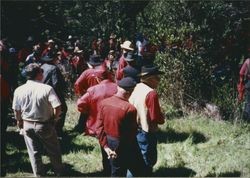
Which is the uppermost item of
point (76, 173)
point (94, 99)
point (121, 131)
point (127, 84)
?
point (127, 84)

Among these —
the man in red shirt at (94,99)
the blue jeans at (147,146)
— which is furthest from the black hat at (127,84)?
the man in red shirt at (94,99)

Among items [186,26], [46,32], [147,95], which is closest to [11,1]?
[46,32]

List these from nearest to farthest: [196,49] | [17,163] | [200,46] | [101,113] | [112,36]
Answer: [101,113], [17,163], [196,49], [200,46], [112,36]

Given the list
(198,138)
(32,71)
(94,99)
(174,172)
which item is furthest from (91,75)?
(198,138)

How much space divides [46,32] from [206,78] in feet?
34.1

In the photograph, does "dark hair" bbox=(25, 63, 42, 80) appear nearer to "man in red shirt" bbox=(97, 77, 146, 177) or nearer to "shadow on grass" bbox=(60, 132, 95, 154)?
"man in red shirt" bbox=(97, 77, 146, 177)

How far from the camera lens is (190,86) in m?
13.1

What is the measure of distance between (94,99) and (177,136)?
355 centimetres

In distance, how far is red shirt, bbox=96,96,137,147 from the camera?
6133 millimetres

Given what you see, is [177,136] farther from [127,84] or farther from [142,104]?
[127,84]

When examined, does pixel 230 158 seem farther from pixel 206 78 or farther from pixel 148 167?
pixel 206 78

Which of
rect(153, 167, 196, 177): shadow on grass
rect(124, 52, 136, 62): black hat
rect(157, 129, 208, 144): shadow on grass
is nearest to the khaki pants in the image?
rect(153, 167, 196, 177): shadow on grass

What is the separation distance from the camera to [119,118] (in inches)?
242

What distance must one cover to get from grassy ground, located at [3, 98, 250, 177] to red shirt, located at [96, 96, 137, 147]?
93.2 inches
